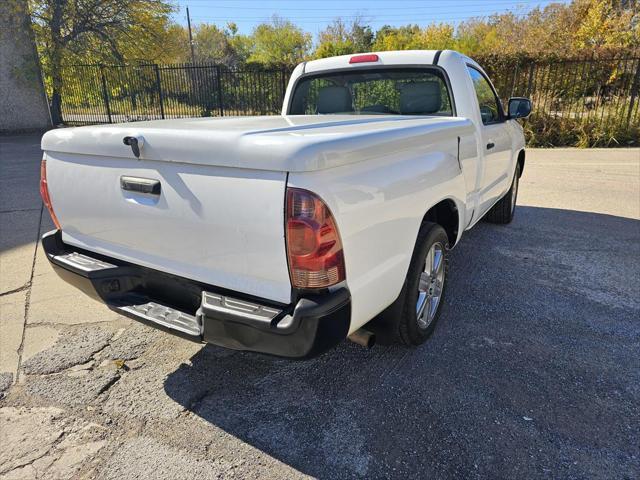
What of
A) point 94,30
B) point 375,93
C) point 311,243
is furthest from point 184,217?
point 94,30

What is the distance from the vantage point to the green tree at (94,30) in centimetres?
1603

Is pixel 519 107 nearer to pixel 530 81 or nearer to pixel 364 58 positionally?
pixel 364 58

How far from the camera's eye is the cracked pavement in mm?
2135

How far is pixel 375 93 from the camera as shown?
433cm

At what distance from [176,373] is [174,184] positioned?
1305 millimetres

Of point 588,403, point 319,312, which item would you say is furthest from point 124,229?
point 588,403

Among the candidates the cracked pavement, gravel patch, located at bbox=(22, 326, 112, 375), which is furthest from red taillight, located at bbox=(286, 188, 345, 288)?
gravel patch, located at bbox=(22, 326, 112, 375)

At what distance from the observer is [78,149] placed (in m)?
2.51

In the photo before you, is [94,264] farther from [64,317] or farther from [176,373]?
[64,317]

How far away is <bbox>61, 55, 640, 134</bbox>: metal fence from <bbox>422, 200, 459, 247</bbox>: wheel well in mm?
11672

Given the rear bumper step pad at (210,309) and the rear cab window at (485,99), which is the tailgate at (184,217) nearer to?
the rear bumper step pad at (210,309)

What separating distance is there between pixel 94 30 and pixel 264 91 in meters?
6.44

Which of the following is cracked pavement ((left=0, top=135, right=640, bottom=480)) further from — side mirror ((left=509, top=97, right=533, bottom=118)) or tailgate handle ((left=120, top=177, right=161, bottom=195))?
side mirror ((left=509, top=97, right=533, bottom=118))

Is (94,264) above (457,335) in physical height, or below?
above
